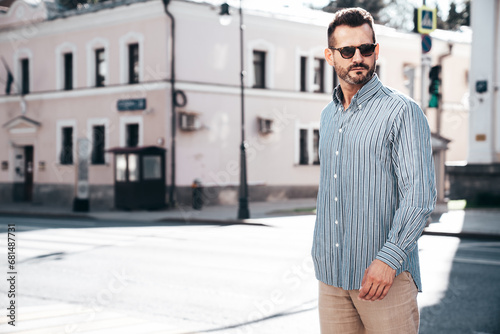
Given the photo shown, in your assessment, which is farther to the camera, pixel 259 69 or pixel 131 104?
pixel 259 69

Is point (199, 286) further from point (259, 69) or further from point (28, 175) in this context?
point (28, 175)

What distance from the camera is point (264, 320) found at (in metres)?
6.54

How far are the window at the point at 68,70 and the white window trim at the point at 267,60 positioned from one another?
7.75 meters

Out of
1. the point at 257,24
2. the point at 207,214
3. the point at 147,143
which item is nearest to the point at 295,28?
the point at 257,24

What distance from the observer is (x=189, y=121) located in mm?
25891

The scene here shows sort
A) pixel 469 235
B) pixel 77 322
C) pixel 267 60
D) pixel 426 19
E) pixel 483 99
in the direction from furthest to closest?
pixel 267 60
pixel 483 99
pixel 426 19
pixel 469 235
pixel 77 322

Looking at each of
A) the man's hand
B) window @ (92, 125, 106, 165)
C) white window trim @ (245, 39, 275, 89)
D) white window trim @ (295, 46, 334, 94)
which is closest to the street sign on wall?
window @ (92, 125, 106, 165)

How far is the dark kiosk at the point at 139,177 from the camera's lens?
24.3 m

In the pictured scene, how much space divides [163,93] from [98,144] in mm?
4261

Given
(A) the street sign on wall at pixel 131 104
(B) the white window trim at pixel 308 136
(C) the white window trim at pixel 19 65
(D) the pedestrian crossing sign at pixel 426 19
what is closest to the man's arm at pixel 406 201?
(D) the pedestrian crossing sign at pixel 426 19

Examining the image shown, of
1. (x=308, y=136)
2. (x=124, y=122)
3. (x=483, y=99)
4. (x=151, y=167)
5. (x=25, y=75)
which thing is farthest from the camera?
(x=25, y=75)

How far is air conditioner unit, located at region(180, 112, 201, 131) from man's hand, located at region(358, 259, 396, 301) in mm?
23268

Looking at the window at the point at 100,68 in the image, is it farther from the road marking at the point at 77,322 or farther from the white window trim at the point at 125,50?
the road marking at the point at 77,322

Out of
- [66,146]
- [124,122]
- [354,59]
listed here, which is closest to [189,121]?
[124,122]
